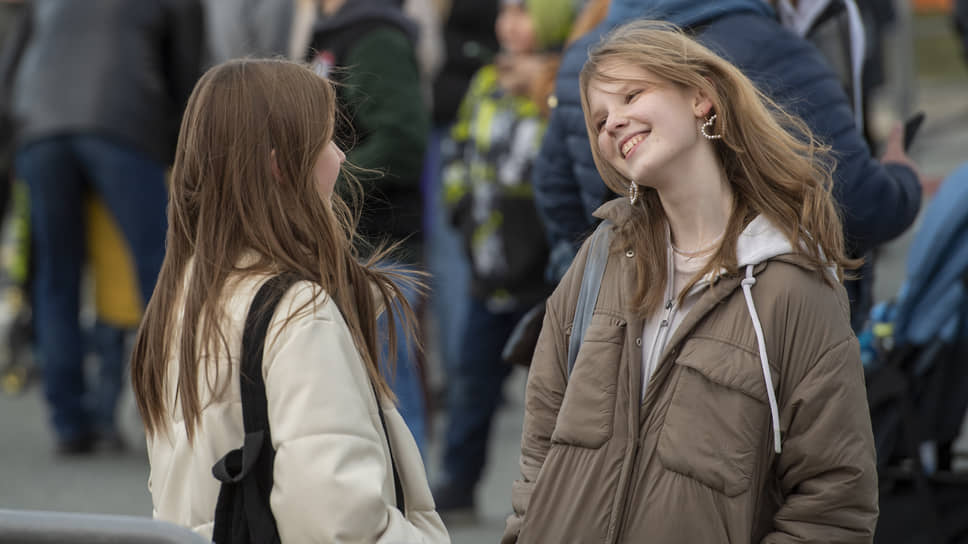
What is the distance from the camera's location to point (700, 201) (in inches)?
96.1

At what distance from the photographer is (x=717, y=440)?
223cm

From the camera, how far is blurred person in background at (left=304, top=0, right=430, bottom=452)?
4.50m

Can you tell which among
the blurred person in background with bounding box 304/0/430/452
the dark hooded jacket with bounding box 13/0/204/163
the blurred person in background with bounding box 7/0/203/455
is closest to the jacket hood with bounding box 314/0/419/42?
the blurred person in background with bounding box 304/0/430/452

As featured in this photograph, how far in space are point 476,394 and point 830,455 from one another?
2866mm

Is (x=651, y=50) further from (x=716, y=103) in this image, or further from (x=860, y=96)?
(x=860, y=96)

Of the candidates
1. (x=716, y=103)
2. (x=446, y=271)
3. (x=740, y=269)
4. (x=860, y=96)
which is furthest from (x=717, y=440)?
(x=446, y=271)

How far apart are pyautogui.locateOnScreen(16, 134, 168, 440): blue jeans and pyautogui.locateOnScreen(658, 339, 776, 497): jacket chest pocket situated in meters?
3.93

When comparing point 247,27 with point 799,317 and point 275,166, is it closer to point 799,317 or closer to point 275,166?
point 275,166

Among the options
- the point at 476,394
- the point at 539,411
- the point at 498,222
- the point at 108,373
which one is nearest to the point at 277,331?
the point at 539,411

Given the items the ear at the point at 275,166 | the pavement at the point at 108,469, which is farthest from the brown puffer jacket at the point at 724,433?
the pavement at the point at 108,469

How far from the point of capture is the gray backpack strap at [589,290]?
2471 mm

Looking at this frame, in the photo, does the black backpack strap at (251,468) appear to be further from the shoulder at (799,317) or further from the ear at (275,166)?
the shoulder at (799,317)

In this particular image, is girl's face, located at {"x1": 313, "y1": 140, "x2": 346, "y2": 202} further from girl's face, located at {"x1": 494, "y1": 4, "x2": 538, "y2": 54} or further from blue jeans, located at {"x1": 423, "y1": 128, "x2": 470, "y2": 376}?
blue jeans, located at {"x1": 423, "y1": 128, "x2": 470, "y2": 376}

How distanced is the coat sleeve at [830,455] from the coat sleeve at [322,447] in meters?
0.64
